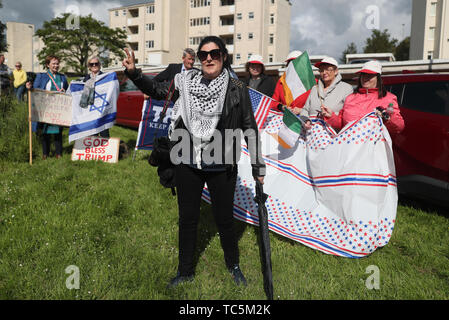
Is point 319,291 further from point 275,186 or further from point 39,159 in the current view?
point 39,159

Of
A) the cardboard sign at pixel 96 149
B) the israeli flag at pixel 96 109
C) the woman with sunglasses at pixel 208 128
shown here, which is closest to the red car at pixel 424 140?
the woman with sunglasses at pixel 208 128

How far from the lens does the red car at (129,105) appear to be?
1008 centimetres

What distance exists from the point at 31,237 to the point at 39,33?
141 feet

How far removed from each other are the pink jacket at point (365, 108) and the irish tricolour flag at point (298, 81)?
50 centimetres

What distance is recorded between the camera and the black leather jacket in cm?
276

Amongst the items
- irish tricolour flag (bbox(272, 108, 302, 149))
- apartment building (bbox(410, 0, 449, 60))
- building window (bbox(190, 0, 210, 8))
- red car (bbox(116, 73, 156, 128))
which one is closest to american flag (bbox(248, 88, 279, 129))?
irish tricolour flag (bbox(272, 108, 302, 149))

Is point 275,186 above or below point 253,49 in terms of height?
below

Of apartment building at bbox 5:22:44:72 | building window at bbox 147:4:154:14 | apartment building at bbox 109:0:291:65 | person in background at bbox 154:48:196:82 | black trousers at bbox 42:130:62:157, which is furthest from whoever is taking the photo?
apartment building at bbox 5:22:44:72

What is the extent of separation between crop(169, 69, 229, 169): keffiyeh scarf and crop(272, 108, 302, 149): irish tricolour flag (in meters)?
1.46

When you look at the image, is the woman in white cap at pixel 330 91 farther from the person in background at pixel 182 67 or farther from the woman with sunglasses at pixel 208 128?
the person in background at pixel 182 67

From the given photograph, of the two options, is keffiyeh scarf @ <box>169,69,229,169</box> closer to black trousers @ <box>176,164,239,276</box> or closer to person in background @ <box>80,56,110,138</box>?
black trousers @ <box>176,164,239,276</box>

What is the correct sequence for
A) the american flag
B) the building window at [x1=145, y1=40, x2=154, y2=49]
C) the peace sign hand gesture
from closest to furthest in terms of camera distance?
the peace sign hand gesture < the american flag < the building window at [x1=145, y1=40, x2=154, y2=49]

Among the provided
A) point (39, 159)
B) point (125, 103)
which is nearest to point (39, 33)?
point (125, 103)

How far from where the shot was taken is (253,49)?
47062 mm
